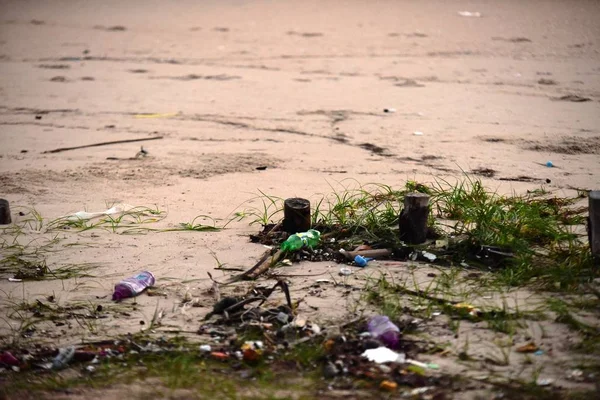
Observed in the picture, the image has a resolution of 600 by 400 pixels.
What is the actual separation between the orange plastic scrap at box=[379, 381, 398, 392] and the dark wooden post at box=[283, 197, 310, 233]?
129cm

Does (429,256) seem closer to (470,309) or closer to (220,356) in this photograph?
(470,309)

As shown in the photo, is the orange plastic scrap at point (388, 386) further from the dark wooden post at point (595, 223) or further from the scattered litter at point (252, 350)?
the dark wooden post at point (595, 223)

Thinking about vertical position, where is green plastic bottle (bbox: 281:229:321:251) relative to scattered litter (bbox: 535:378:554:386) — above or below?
above

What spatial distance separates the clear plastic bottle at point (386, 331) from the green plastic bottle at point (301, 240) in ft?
2.72

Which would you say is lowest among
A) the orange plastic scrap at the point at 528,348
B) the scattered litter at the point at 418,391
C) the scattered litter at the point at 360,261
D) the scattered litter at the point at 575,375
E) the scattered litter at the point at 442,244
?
the scattered litter at the point at 418,391

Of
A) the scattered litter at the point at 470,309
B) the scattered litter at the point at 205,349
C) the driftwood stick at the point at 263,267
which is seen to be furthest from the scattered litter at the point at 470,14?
the scattered litter at the point at 205,349

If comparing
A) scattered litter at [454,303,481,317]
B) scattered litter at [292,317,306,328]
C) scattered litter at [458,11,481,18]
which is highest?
scattered litter at [458,11,481,18]

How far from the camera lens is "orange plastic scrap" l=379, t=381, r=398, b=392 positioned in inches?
93.4

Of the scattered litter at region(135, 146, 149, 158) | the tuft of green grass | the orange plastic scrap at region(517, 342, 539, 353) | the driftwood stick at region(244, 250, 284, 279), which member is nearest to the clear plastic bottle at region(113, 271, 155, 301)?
the driftwood stick at region(244, 250, 284, 279)

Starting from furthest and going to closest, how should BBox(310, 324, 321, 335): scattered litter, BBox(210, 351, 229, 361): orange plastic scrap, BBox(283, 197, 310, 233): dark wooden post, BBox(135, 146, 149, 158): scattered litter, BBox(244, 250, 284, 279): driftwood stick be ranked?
BBox(135, 146, 149, 158): scattered litter → BBox(283, 197, 310, 233): dark wooden post → BBox(244, 250, 284, 279): driftwood stick → BBox(310, 324, 321, 335): scattered litter → BBox(210, 351, 229, 361): orange plastic scrap

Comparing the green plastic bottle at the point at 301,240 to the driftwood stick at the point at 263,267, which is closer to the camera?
the driftwood stick at the point at 263,267

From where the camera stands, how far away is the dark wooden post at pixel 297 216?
11.6 feet

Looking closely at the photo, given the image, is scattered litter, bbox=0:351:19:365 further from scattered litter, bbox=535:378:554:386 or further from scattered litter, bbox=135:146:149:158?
scattered litter, bbox=135:146:149:158

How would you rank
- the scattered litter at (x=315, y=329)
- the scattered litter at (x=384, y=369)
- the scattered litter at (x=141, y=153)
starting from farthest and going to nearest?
1. the scattered litter at (x=141, y=153)
2. the scattered litter at (x=315, y=329)
3. the scattered litter at (x=384, y=369)
